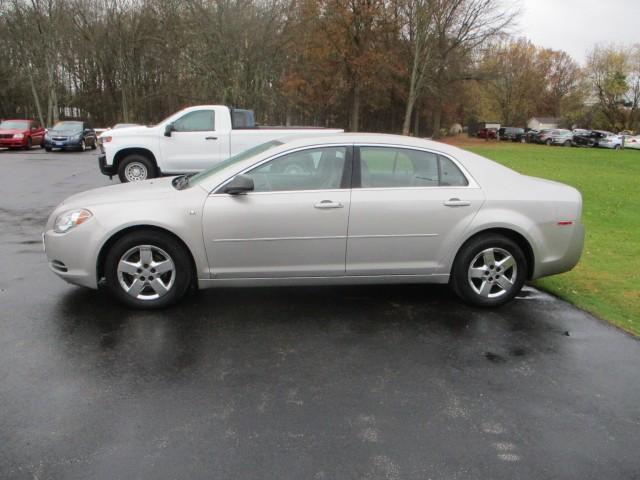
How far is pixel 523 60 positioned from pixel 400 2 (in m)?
43.6

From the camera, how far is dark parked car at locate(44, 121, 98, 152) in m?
26.7

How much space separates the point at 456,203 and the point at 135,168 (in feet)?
33.1

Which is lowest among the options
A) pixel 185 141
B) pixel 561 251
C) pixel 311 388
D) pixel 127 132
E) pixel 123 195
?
pixel 311 388

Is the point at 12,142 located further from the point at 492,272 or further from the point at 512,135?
the point at 512,135

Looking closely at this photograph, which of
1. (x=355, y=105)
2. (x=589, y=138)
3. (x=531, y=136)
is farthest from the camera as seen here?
(x=531, y=136)

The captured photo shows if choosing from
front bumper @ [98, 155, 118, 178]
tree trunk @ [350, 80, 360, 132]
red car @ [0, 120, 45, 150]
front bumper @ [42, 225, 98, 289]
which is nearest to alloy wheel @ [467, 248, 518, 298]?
front bumper @ [42, 225, 98, 289]

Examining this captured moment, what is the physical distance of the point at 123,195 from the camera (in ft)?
16.8

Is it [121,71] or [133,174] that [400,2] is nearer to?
[121,71]

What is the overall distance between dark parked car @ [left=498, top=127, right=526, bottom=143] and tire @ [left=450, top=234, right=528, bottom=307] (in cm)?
6195

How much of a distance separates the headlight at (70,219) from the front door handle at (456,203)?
10.5 feet

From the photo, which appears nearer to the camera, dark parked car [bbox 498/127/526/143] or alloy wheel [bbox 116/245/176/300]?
alloy wheel [bbox 116/245/176/300]

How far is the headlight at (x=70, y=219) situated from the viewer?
490 centimetres

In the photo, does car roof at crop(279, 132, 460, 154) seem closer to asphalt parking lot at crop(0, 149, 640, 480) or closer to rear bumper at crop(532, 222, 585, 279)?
rear bumper at crop(532, 222, 585, 279)

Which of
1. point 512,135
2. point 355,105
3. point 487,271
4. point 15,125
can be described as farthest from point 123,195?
point 512,135
